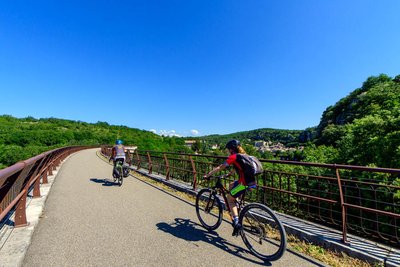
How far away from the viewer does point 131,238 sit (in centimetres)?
384

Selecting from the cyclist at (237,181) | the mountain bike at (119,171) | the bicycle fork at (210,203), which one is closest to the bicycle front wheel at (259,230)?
the cyclist at (237,181)

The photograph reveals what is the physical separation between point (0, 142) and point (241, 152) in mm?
87897

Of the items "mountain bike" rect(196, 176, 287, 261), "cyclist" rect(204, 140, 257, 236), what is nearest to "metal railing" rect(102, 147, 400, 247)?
"mountain bike" rect(196, 176, 287, 261)

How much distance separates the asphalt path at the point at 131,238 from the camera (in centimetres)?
315

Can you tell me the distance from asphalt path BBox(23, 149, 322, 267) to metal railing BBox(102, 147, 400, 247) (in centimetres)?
144

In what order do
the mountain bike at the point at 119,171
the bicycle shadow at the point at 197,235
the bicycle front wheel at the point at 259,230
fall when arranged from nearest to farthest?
the bicycle front wheel at the point at 259,230
the bicycle shadow at the point at 197,235
the mountain bike at the point at 119,171

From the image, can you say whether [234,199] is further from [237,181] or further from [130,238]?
[130,238]

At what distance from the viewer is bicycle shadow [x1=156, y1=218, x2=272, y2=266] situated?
348cm

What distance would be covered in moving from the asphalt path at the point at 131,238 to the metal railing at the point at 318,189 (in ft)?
4.74

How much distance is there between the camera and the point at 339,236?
366 cm

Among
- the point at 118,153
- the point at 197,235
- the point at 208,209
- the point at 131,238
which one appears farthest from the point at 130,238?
the point at 118,153

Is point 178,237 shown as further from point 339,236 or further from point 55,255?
point 339,236

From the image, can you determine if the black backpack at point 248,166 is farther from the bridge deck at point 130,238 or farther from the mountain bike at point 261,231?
the bridge deck at point 130,238

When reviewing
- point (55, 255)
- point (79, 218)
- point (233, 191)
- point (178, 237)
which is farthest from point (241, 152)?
point (79, 218)
